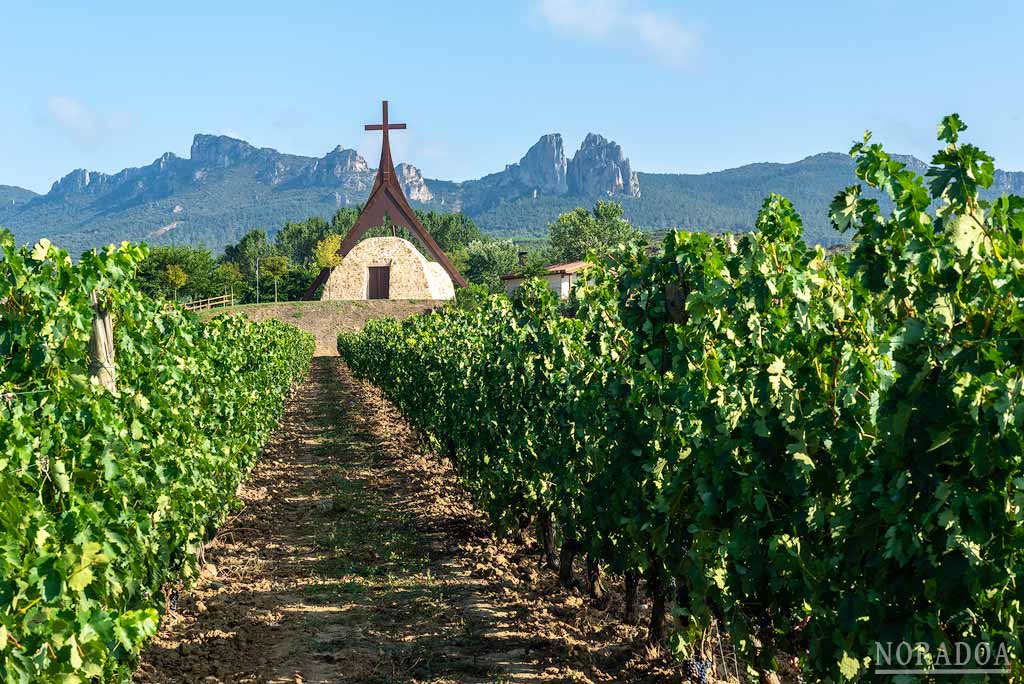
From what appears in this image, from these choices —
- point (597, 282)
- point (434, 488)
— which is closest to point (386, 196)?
point (434, 488)

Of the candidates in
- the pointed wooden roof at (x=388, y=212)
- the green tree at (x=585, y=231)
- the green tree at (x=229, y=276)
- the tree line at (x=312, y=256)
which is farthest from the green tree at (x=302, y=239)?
the pointed wooden roof at (x=388, y=212)

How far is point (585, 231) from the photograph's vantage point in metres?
90.4

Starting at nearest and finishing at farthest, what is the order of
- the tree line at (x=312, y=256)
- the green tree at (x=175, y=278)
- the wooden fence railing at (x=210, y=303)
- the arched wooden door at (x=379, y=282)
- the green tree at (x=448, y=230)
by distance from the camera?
1. the wooden fence railing at (x=210, y=303)
2. the green tree at (x=175, y=278)
3. the arched wooden door at (x=379, y=282)
4. the tree line at (x=312, y=256)
5. the green tree at (x=448, y=230)

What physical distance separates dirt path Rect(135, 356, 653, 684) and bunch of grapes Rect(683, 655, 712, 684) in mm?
260

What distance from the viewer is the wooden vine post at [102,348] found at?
598 centimetres

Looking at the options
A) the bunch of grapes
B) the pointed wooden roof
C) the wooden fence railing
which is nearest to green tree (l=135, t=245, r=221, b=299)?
the wooden fence railing

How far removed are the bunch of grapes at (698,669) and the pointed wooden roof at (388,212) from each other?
69.6 metres

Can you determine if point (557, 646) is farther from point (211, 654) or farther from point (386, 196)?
point (386, 196)

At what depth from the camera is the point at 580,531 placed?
21.7 ft

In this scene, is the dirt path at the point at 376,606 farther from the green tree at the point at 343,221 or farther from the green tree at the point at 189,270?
the green tree at the point at 343,221

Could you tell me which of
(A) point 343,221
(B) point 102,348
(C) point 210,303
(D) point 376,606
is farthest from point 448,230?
(B) point 102,348

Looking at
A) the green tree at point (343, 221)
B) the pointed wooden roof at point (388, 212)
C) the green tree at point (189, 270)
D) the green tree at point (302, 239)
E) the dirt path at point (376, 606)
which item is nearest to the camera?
the dirt path at point (376, 606)

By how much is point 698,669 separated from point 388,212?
7416cm

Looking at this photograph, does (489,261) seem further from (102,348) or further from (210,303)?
(102,348)
